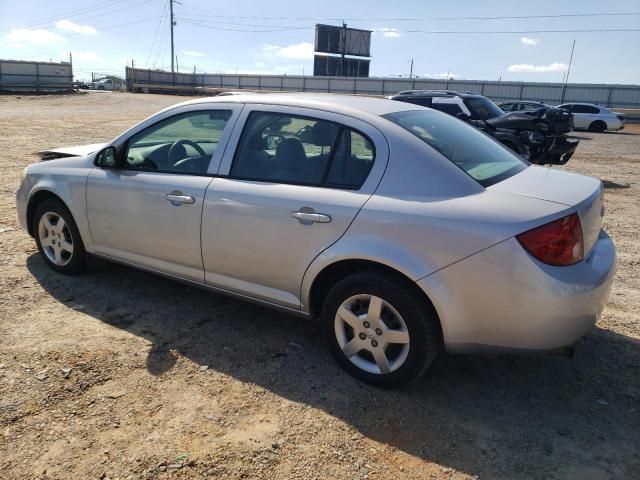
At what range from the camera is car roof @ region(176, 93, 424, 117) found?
3248 mm

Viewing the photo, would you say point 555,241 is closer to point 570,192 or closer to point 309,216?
point 570,192

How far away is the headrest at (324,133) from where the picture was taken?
10.4 ft

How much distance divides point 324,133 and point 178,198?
1.13m

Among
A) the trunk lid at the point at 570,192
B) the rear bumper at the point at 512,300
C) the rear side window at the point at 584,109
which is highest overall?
the rear side window at the point at 584,109

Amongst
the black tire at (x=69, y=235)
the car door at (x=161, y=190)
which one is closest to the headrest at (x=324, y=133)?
the car door at (x=161, y=190)

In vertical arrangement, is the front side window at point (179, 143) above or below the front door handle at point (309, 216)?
above

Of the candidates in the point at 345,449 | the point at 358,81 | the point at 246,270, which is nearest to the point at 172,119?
the point at 246,270

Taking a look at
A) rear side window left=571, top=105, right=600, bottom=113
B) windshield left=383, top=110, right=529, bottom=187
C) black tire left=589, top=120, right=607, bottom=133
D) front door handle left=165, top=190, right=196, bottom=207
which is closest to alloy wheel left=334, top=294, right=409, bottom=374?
windshield left=383, top=110, right=529, bottom=187

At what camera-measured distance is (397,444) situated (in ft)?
8.64

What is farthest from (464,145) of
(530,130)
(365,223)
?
(530,130)

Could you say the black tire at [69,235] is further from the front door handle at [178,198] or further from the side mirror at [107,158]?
the front door handle at [178,198]

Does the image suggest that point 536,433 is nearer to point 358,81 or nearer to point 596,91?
point 596,91

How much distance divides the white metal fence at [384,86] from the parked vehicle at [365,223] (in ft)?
130

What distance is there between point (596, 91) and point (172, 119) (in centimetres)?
4130
